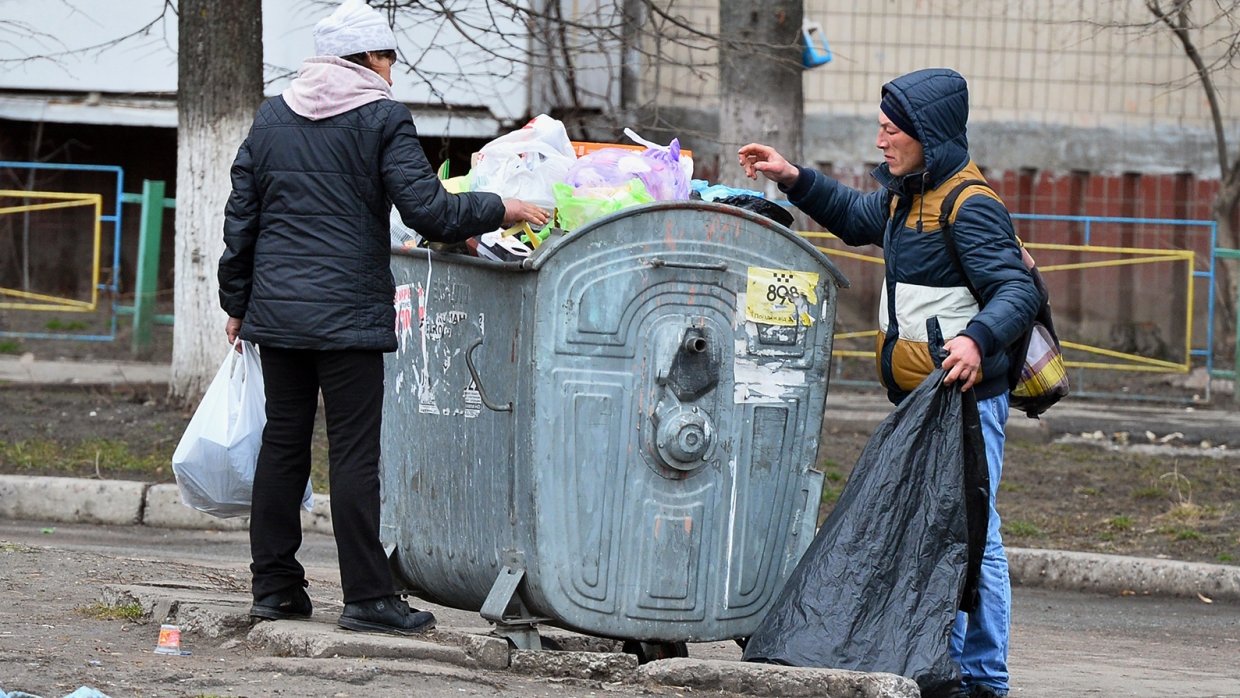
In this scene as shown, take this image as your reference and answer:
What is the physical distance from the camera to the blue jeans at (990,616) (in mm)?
4145

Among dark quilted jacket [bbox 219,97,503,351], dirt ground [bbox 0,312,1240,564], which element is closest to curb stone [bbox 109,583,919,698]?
dark quilted jacket [bbox 219,97,503,351]

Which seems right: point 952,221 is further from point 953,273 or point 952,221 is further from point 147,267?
point 147,267

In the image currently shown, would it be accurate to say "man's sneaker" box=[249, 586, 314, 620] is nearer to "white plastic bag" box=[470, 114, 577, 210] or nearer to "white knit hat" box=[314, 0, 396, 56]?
"white plastic bag" box=[470, 114, 577, 210]

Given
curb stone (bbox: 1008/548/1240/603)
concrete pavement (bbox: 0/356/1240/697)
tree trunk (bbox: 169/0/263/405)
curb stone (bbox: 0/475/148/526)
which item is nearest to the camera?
concrete pavement (bbox: 0/356/1240/697)

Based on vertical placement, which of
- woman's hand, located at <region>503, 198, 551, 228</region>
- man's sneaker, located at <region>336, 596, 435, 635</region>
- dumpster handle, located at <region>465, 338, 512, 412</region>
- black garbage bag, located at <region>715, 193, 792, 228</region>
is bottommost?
man's sneaker, located at <region>336, 596, 435, 635</region>

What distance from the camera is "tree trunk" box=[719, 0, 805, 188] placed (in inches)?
366

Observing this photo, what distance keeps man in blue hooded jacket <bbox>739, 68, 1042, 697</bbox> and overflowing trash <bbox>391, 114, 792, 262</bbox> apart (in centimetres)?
35

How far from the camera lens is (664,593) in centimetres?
405

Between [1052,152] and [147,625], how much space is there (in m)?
10.6

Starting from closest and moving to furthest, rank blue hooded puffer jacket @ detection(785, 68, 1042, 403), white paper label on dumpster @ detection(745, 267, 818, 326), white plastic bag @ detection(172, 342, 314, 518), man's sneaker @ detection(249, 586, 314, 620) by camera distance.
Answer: blue hooded puffer jacket @ detection(785, 68, 1042, 403) < white paper label on dumpster @ detection(745, 267, 818, 326) < man's sneaker @ detection(249, 586, 314, 620) < white plastic bag @ detection(172, 342, 314, 518)

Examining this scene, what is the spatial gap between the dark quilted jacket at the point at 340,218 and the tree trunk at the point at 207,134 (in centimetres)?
459

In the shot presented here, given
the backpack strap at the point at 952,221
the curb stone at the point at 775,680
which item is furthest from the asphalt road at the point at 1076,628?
the backpack strap at the point at 952,221

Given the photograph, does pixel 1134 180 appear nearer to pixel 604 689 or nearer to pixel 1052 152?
pixel 1052 152

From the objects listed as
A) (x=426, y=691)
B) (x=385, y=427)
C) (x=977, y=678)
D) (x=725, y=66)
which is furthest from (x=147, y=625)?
(x=725, y=66)
